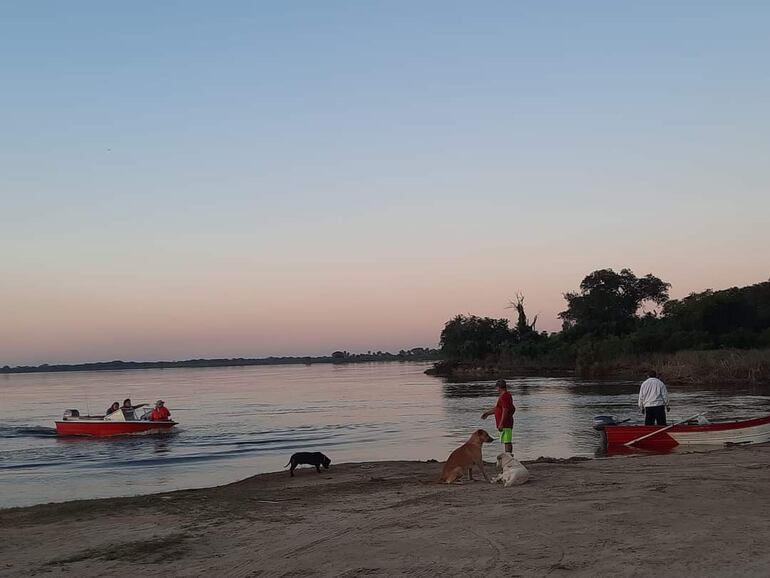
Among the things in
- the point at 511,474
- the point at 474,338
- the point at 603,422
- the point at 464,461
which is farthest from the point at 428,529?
the point at 474,338

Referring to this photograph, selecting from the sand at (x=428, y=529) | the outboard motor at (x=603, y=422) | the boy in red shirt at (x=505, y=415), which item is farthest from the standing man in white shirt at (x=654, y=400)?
the boy in red shirt at (x=505, y=415)

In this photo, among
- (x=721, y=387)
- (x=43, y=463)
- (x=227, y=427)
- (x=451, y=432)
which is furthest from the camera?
(x=721, y=387)

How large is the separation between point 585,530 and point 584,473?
17.4 ft

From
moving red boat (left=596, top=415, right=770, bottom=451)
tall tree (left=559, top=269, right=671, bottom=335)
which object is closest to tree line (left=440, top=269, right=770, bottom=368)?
tall tree (left=559, top=269, right=671, bottom=335)

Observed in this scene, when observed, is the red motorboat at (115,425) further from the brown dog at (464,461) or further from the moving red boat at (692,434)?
the brown dog at (464,461)

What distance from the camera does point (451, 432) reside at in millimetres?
28016

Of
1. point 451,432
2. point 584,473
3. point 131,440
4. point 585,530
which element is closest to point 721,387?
point 451,432

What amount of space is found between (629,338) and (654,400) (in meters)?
54.7

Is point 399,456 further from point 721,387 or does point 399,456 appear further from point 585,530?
point 721,387

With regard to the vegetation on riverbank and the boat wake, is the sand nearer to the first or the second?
the boat wake

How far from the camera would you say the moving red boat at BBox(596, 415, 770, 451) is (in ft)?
61.1

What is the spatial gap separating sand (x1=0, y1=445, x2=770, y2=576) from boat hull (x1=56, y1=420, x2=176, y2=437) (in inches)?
705

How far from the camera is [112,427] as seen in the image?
101 ft

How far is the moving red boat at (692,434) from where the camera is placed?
18609 mm
